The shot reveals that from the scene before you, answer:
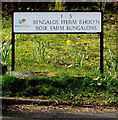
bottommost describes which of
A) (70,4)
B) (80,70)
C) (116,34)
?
(80,70)

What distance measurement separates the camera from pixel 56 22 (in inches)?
365

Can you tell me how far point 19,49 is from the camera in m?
11.1

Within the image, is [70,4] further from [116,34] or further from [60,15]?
[60,15]

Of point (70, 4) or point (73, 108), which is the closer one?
point (73, 108)

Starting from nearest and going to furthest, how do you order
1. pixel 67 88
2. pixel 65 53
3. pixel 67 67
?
pixel 67 88 → pixel 67 67 → pixel 65 53

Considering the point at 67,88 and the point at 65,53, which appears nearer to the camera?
the point at 67,88

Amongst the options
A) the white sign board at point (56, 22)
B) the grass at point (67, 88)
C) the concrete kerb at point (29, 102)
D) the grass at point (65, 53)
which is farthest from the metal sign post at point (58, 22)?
the concrete kerb at point (29, 102)

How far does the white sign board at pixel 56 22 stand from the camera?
30.3 ft

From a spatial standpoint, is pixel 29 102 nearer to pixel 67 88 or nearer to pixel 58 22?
pixel 67 88

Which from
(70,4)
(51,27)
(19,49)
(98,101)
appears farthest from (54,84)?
(70,4)

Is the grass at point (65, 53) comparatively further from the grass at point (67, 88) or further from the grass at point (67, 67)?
the grass at point (67, 88)

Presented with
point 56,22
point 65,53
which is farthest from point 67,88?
point 65,53

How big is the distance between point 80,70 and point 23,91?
2349 mm

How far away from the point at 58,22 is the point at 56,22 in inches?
2.1
